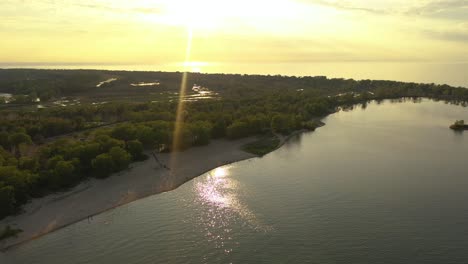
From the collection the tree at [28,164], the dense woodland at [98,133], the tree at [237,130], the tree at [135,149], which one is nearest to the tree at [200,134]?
the dense woodland at [98,133]

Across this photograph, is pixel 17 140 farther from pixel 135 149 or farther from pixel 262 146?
pixel 262 146

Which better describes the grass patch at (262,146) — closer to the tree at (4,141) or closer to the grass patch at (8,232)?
the tree at (4,141)

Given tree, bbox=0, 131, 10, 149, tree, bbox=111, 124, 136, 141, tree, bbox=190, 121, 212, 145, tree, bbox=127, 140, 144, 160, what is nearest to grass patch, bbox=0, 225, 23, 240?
tree, bbox=127, 140, 144, 160

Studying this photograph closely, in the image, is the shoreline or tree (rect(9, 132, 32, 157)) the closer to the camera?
the shoreline

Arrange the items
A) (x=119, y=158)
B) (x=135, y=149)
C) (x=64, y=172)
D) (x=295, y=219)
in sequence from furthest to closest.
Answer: (x=135, y=149) → (x=119, y=158) → (x=64, y=172) → (x=295, y=219)

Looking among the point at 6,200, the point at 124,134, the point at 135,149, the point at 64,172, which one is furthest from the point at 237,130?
the point at 6,200

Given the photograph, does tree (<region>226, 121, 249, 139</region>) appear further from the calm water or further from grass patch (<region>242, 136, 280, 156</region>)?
the calm water
